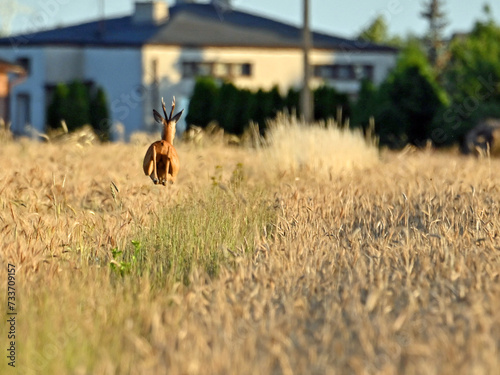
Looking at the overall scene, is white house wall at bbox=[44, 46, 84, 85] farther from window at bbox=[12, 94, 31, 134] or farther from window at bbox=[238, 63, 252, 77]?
window at bbox=[238, 63, 252, 77]

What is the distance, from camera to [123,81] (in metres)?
43.0

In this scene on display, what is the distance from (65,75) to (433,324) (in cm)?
4172

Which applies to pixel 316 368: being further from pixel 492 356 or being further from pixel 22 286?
pixel 22 286

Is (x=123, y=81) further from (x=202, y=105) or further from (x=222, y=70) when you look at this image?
(x=202, y=105)

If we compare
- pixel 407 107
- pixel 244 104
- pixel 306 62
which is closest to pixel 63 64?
pixel 244 104

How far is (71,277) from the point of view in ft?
17.4

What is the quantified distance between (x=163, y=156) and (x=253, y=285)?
12.7 ft

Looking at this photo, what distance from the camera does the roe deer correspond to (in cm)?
832

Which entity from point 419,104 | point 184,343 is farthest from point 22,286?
point 419,104

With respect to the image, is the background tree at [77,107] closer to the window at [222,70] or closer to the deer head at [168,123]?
the window at [222,70]

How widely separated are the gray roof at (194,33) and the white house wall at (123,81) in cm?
55

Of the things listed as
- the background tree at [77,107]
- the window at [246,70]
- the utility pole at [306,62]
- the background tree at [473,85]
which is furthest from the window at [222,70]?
the utility pole at [306,62]

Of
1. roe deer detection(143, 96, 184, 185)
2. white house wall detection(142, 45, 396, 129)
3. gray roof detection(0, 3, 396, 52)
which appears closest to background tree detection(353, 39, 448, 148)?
roe deer detection(143, 96, 184, 185)

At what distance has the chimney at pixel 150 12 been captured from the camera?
146 feet
